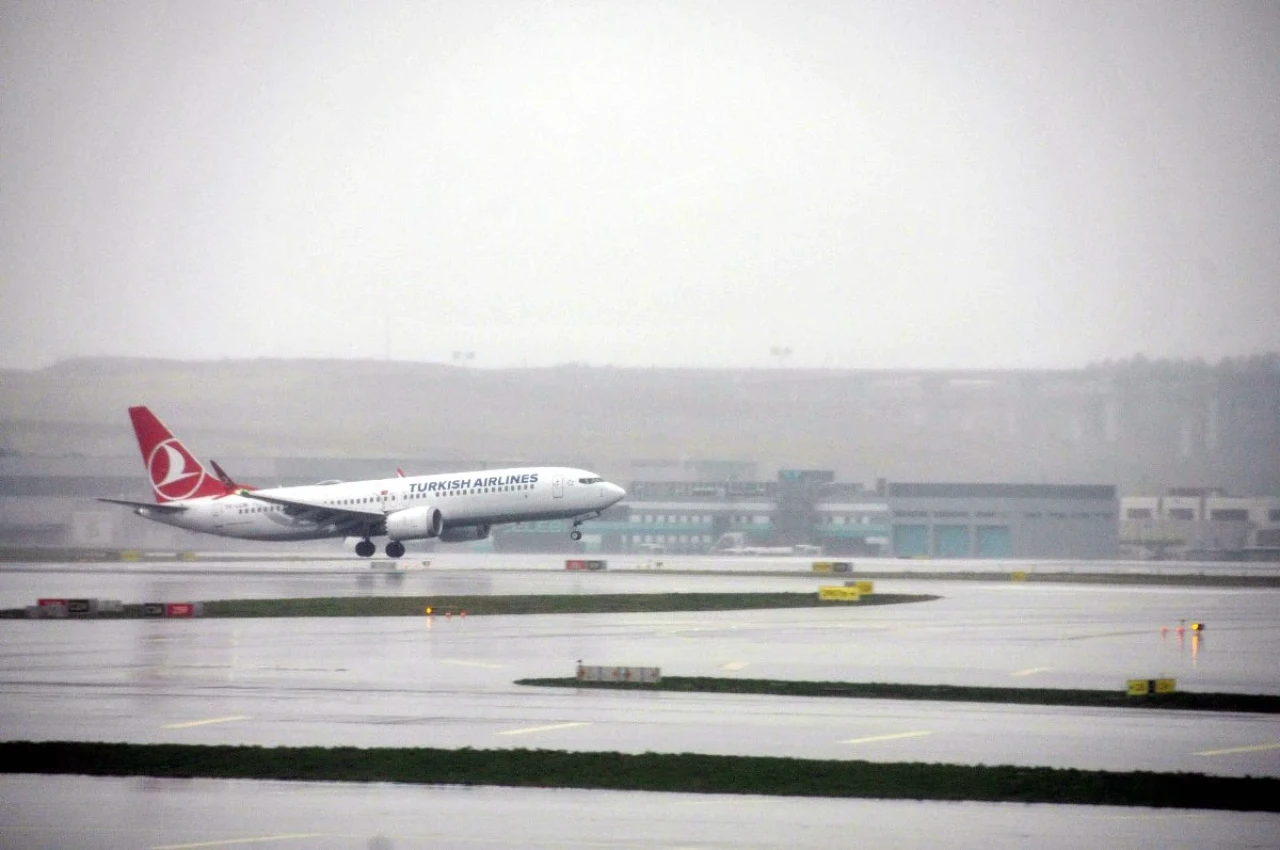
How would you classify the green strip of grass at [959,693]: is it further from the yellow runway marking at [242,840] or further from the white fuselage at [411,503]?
the white fuselage at [411,503]

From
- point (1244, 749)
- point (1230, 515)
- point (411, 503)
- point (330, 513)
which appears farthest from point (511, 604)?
point (1230, 515)

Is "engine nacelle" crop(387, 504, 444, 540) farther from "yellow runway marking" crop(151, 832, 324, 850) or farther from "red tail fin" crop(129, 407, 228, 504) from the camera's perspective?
"yellow runway marking" crop(151, 832, 324, 850)

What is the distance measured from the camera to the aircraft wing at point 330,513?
91.6 meters

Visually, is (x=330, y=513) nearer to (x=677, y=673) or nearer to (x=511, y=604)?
(x=511, y=604)

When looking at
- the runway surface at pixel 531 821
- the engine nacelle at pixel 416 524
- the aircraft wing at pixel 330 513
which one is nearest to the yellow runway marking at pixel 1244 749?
the runway surface at pixel 531 821

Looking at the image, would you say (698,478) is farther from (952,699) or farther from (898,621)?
(952,699)

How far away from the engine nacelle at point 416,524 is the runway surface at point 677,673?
2674cm

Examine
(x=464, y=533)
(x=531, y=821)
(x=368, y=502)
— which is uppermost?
(x=368, y=502)

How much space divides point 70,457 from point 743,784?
481 ft

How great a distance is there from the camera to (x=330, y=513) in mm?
91875

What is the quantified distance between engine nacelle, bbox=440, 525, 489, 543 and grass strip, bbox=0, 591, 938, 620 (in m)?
30.4

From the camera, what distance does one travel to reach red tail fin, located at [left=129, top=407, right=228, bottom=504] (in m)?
98.7

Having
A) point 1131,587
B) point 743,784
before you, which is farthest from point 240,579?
point 743,784

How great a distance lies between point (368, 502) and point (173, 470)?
1593cm
